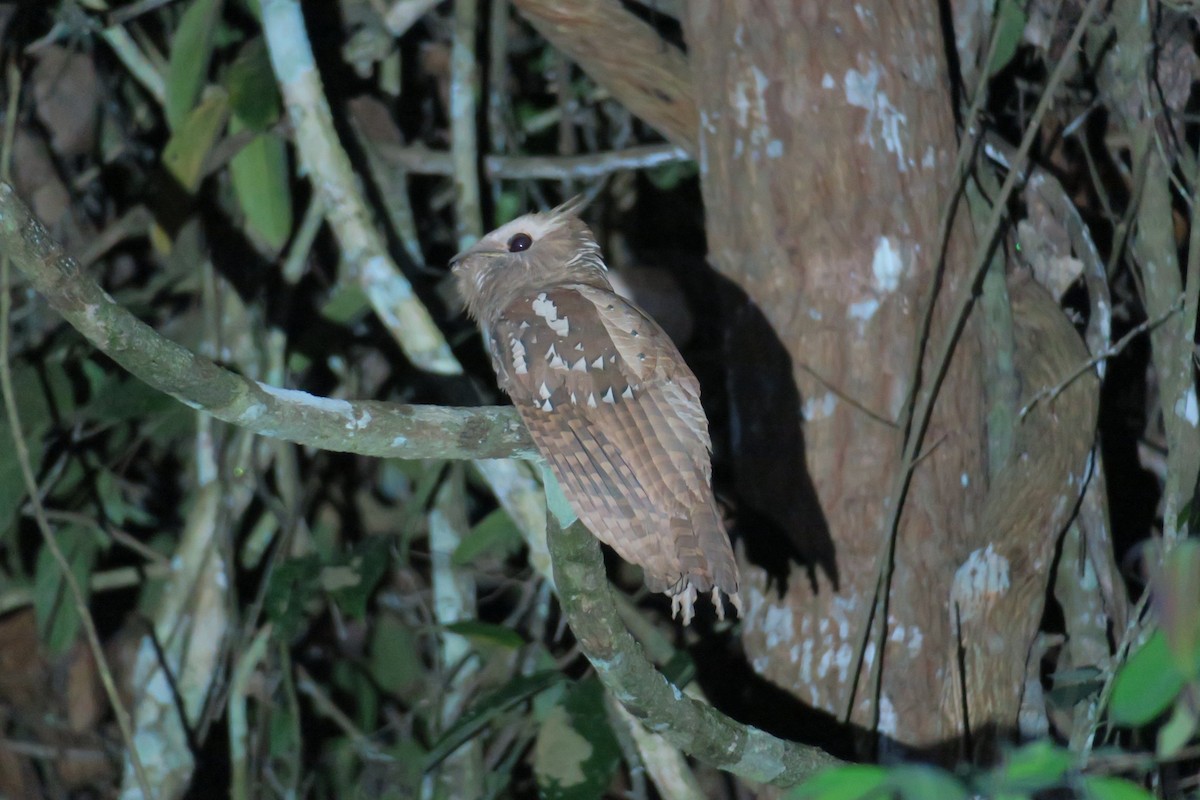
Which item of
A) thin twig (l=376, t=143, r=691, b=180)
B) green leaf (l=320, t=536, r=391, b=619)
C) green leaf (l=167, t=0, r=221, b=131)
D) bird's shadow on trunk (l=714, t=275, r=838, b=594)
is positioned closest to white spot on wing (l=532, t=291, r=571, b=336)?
bird's shadow on trunk (l=714, t=275, r=838, b=594)

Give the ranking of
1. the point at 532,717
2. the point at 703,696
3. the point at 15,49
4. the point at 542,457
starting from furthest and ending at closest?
the point at 15,49, the point at 532,717, the point at 703,696, the point at 542,457

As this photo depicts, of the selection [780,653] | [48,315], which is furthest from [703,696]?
[48,315]

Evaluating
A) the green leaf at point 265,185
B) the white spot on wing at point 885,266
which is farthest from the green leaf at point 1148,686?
the green leaf at point 265,185

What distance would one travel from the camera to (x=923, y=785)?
2.20 feet

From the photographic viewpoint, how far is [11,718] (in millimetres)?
3445

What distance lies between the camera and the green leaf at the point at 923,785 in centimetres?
66

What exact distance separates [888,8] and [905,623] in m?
1.00

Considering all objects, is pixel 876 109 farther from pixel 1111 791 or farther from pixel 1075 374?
pixel 1111 791

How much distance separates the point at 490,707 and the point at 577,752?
7.8 inches

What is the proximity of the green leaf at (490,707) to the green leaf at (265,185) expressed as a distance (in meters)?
1.10

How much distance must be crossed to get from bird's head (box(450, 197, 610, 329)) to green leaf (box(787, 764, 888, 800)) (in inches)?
60.1

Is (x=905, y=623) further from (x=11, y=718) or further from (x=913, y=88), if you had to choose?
(x=11, y=718)

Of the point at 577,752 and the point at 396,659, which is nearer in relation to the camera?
the point at 577,752

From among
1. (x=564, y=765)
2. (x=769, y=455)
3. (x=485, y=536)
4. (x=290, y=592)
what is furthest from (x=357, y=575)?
(x=769, y=455)
